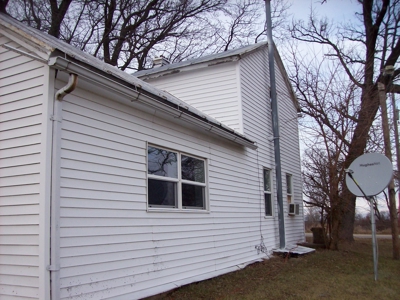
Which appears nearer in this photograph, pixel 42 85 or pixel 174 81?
pixel 42 85

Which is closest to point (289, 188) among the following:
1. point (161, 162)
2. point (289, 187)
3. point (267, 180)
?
point (289, 187)

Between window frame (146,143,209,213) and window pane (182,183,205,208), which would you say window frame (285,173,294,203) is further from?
window pane (182,183,205,208)

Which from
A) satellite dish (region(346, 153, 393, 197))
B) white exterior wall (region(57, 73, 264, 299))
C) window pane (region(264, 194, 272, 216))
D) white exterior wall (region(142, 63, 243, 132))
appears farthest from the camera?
window pane (region(264, 194, 272, 216))

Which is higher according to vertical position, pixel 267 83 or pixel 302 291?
pixel 267 83

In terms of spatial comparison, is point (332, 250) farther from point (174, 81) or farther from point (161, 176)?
point (161, 176)

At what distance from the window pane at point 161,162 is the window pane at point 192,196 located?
0.43 metres

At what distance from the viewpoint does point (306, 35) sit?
20031 mm

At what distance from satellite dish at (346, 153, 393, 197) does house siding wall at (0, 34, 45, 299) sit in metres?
6.16

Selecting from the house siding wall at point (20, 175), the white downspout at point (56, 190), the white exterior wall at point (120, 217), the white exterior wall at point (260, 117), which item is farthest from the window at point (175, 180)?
the white exterior wall at point (260, 117)

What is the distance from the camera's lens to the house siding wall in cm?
462

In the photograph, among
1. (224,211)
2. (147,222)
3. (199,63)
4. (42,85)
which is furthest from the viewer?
(199,63)

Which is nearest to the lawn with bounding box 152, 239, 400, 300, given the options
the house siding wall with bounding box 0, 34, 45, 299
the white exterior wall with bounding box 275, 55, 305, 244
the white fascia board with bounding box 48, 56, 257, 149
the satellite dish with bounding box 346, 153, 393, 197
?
the satellite dish with bounding box 346, 153, 393, 197

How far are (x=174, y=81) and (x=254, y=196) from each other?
415 cm

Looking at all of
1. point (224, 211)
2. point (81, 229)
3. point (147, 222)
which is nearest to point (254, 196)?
point (224, 211)
